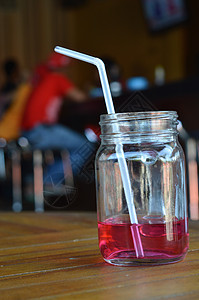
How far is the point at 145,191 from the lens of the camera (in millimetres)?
565

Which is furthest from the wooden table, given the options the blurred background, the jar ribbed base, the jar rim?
the blurred background

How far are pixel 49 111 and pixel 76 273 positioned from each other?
337 centimetres

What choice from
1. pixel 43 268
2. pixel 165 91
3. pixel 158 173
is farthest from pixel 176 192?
pixel 165 91

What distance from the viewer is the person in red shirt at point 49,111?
142 inches

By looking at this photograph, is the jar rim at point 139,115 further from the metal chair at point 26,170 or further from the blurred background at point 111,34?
the blurred background at point 111,34

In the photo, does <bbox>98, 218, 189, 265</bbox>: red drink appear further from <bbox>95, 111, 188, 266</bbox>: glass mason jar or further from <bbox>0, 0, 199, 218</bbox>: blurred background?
<bbox>0, 0, 199, 218</bbox>: blurred background

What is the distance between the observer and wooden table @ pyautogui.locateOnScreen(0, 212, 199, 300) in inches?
16.6

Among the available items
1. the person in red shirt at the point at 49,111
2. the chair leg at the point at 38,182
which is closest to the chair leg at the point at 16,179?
the chair leg at the point at 38,182

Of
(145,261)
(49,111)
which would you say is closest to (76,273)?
(145,261)

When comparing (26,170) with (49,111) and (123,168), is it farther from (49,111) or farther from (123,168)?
(123,168)

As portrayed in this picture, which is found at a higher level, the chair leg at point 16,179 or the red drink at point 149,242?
the red drink at point 149,242

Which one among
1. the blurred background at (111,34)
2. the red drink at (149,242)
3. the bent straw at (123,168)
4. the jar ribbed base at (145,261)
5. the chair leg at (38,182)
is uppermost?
the blurred background at (111,34)

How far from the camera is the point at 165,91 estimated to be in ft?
11.7

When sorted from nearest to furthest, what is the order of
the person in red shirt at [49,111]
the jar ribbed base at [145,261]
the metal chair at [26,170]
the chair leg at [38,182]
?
1. the jar ribbed base at [145,261]
2. the metal chair at [26,170]
3. the person in red shirt at [49,111]
4. the chair leg at [38,182]
